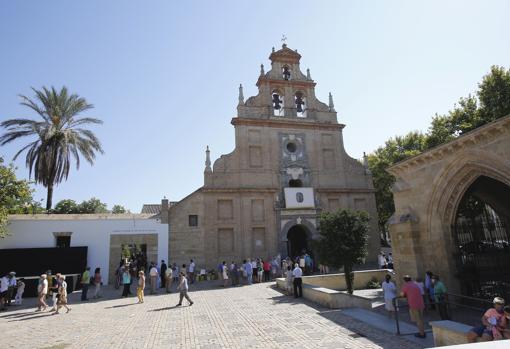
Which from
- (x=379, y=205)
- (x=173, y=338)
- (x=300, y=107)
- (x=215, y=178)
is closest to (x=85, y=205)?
(x=215, y=178)

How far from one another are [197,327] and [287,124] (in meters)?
20.8

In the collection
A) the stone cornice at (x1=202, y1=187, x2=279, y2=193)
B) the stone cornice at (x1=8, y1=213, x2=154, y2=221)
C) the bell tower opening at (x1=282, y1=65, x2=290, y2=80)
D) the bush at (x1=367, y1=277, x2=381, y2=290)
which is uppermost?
the bell tower opening at (x1=282, y1=65, x2=290, y2=80)

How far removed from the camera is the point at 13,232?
20172 millimetres

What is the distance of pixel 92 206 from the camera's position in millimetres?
48125

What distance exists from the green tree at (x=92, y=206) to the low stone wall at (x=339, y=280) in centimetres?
4006

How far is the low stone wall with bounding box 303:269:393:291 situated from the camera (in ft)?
56.0

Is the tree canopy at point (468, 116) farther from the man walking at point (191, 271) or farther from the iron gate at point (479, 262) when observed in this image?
the man walking at point (191, 271)

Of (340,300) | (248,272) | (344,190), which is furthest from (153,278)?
(344,190)

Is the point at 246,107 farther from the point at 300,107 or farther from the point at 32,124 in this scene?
the point at 32,124

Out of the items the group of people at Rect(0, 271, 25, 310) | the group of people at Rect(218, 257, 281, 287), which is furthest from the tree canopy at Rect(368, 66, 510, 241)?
the group of people at Rect(0, 271, 25, 310)

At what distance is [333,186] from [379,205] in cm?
1204

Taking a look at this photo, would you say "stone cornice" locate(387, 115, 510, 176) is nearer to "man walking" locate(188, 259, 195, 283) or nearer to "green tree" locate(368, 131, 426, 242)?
"man walking" locate(188, 259, 195, 283)

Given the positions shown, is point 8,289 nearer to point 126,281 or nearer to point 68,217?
point 126,281

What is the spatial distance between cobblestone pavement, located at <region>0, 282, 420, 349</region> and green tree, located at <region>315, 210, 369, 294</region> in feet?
10.2
